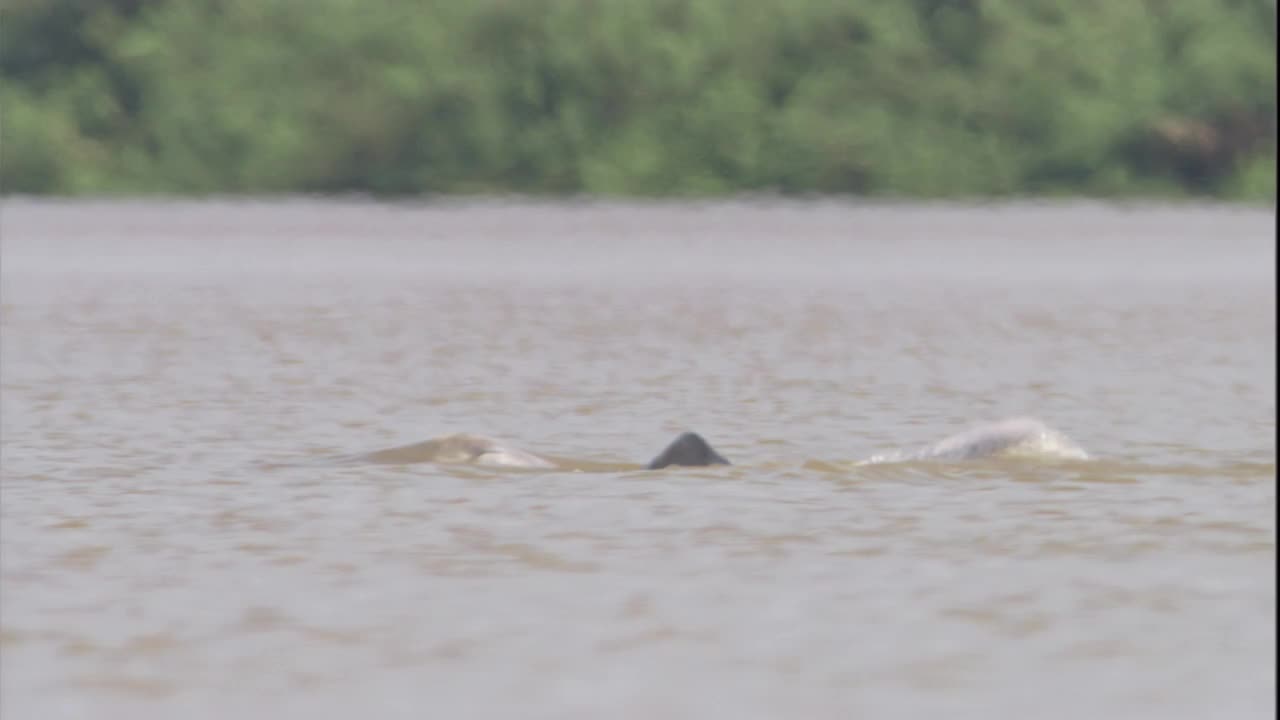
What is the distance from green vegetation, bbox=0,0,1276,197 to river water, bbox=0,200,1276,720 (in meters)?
33.0

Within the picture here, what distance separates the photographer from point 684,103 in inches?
2721

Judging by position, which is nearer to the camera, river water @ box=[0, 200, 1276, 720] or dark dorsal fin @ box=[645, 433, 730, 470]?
river water @ box=[0, 200, 1276, 720]

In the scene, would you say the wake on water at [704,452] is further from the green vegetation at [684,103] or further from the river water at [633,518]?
the green vegetation at [684,103]

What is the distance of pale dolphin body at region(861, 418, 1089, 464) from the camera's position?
16984mm

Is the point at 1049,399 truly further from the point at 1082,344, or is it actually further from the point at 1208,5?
the point at 1208,5

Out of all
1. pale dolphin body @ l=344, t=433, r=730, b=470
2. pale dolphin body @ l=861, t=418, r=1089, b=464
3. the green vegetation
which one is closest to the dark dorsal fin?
pale dolphin body @ l=344, t=433, r=730, b=470

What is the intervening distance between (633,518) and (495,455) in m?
2.49

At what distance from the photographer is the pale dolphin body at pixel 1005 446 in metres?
17.0

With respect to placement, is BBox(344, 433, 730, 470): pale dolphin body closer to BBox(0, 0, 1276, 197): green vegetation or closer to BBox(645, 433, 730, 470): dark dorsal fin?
BBox(645, 433, 730, 470): dark dorsal fin

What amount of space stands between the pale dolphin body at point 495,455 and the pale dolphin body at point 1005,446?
3.00 feet

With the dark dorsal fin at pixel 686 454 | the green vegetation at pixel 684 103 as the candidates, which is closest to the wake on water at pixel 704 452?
the dark dorsal fin at pixel 686 454

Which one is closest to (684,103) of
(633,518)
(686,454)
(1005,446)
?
(1005,446)

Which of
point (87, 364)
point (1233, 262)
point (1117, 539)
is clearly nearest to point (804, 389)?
point (87, 364)

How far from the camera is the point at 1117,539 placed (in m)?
13.7
